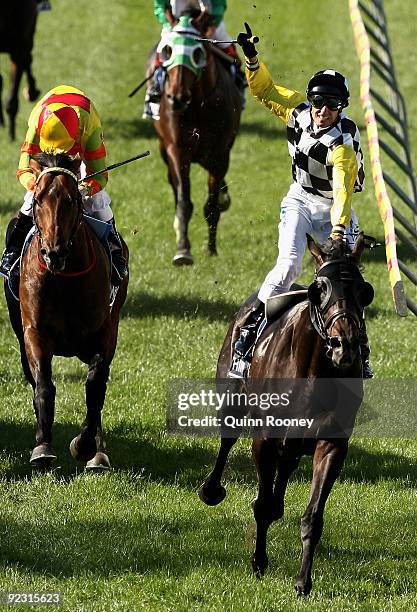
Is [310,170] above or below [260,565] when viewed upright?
above

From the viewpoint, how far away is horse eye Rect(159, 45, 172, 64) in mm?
14477

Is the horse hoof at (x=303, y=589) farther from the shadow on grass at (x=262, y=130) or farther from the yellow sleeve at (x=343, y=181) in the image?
the shadow on grass at (x=262, y=130)

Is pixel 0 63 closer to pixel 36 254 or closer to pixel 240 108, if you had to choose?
pixel 240 108

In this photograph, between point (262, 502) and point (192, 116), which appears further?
point (192, 116)

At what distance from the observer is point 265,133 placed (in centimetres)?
2142

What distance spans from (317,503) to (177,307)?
6.84 m

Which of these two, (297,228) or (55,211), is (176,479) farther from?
(55,211)

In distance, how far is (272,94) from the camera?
906cm

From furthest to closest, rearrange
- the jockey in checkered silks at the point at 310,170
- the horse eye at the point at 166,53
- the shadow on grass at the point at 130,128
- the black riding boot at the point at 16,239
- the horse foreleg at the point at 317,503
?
the shadow on grass at the point at 130,128, the horse eye at the point at 166,53, the black riding boot at the point at 16,239, the jockey in checkered silks at the point at 310,170, the horse foreleg at the point at 317,503

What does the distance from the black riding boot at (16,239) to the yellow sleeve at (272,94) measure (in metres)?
1.97

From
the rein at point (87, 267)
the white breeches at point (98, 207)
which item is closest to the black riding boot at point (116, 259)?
the white breeches at point (98, 207)

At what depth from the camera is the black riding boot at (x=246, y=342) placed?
322 inches

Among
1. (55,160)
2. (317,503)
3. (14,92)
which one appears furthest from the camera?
(14,92)

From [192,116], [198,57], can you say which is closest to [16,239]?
[198,57]
